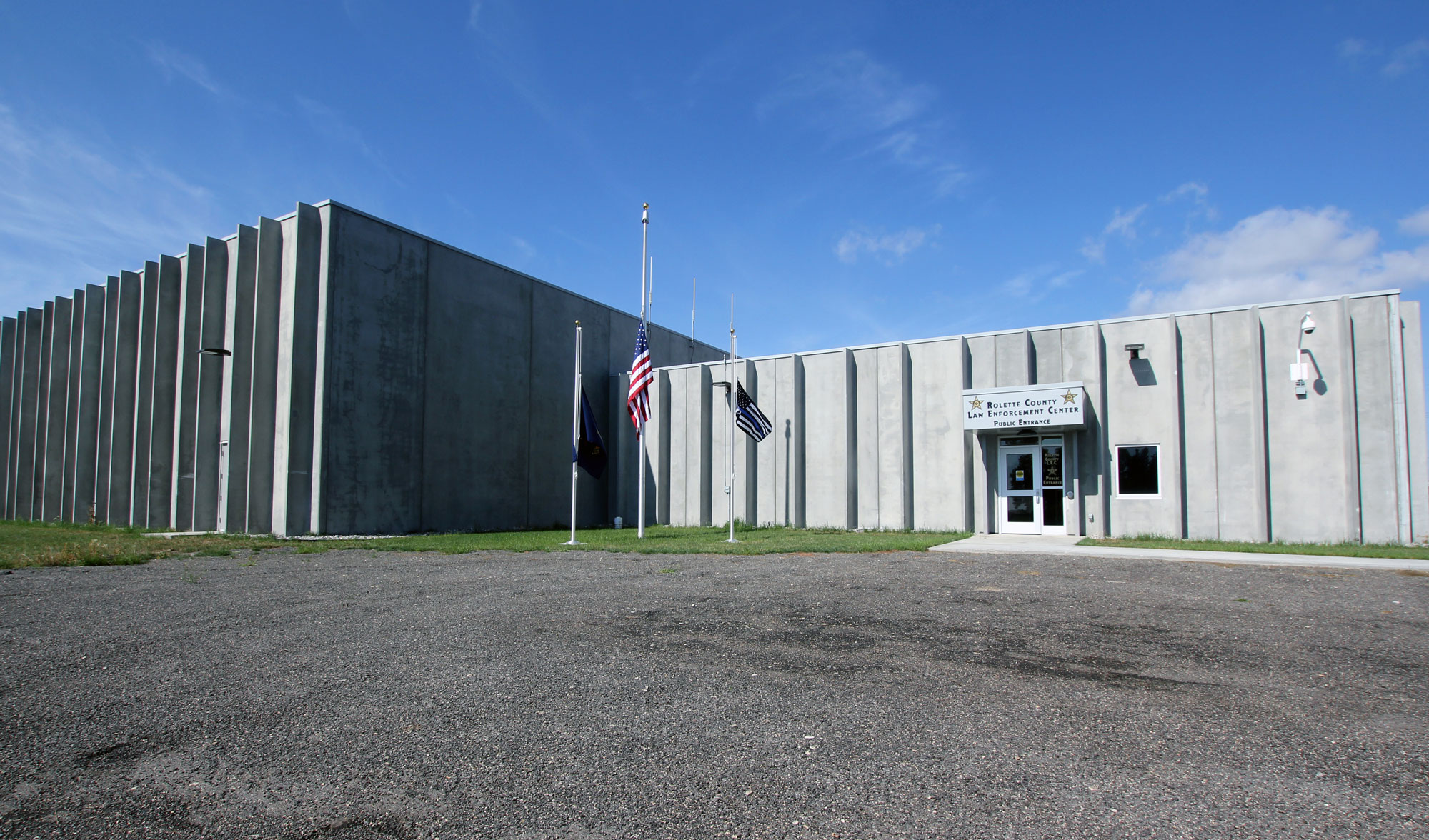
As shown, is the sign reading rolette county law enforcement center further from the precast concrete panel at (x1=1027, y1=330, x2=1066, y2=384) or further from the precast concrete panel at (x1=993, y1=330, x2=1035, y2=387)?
the precast concrete panel at (x1=993, y1=330, x2=1035, y2=387)

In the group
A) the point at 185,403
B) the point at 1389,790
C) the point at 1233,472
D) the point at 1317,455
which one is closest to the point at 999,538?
the point at 1233,472

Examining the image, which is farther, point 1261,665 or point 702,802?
point 1261,665

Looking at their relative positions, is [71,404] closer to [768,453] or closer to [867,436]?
[768,453]

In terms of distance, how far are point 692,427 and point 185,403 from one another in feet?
52.3

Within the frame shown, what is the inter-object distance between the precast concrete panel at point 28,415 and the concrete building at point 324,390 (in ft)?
1.44

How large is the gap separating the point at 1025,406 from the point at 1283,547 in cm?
576

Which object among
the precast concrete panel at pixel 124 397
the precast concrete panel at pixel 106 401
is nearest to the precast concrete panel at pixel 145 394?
the precast concrete panel at pixel 124 397

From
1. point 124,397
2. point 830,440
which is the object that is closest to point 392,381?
point 124,397

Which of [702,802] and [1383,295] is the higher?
[1383,295]

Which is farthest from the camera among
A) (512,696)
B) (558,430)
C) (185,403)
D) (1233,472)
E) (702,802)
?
(558,430)

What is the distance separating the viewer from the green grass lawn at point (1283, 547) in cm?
1331

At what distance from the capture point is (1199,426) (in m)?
17.0

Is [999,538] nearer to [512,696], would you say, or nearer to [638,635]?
[638,635]

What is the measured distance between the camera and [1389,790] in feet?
11.1
